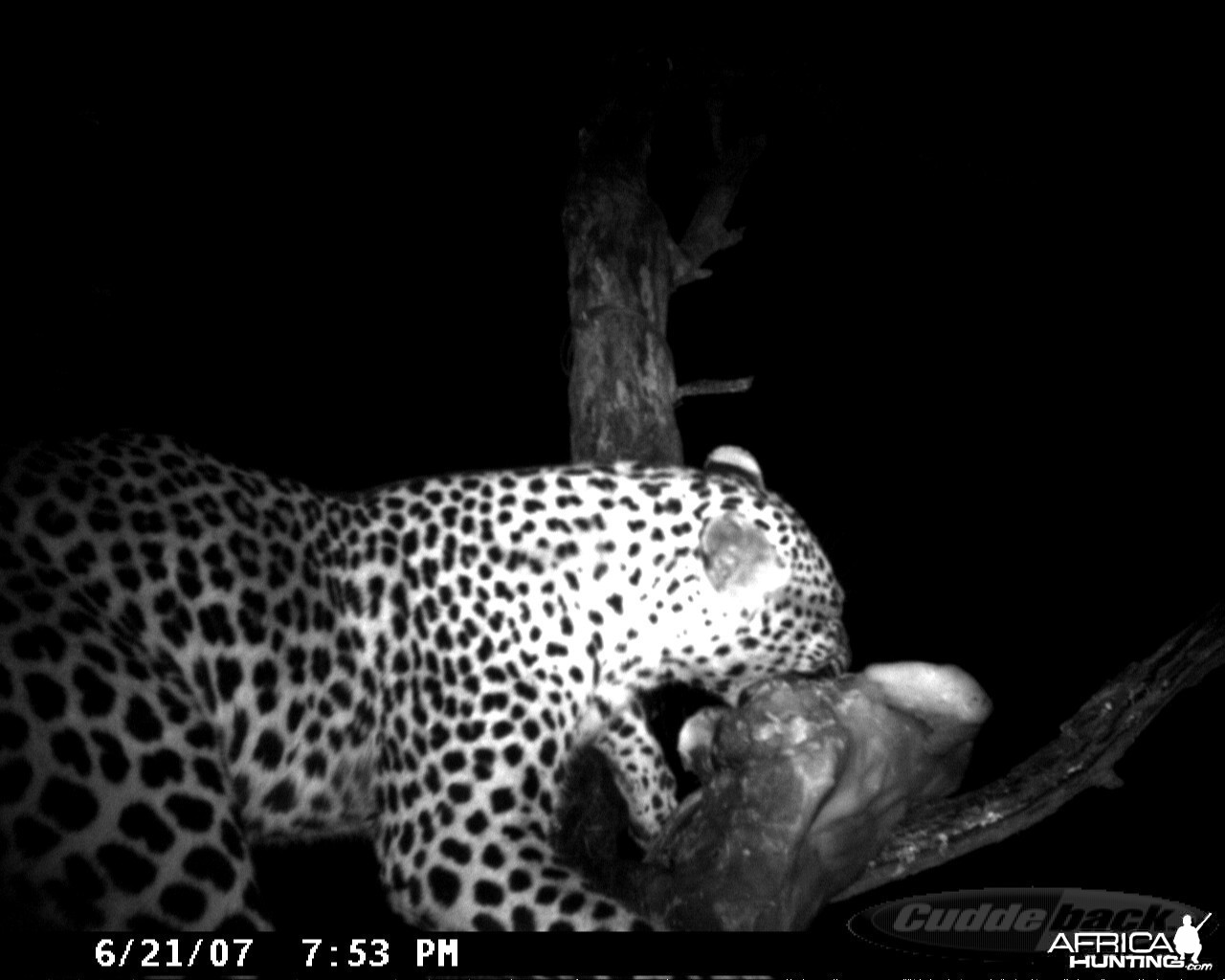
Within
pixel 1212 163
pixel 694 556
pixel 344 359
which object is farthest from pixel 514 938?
pixel 344 359

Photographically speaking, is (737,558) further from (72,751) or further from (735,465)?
(72,751)

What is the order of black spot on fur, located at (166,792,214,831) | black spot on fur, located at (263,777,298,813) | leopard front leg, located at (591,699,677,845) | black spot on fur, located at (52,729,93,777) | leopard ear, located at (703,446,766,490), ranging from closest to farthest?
black spot on fur, located at (52,729,93,777) → black spot on fur, located at (166,792,214,831) → black spot on fur, located at (263,777,298,813) → leopard front leg, located at (591,699,677,845) → leopard ear, located at (703,446,766,490)

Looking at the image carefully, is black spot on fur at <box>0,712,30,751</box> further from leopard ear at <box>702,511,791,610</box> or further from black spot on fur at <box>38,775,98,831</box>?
leopard ear at <box>702,511,791,610</box>

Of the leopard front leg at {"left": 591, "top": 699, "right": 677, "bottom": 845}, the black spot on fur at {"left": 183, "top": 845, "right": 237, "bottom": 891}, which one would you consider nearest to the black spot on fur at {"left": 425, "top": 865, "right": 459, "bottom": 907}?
the black spot on fur at {"left": 183, "top": 845, "right": 237, "bottom": 891}

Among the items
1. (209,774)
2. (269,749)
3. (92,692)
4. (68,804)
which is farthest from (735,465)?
(68,804)

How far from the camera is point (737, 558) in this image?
8.64 ft

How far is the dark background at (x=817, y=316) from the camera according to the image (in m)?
5.20

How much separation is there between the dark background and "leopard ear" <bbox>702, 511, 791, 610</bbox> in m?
1.52

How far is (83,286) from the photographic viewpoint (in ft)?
10.3

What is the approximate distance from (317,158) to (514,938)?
7617 millimetres

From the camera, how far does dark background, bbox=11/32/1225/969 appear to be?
5.20 meters

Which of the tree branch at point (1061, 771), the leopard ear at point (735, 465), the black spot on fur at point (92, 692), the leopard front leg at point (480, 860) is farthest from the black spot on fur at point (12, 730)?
the leopard ear at point (735, 465)

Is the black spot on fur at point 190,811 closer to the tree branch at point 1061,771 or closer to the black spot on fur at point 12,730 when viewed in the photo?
the black spot on fur at point 12,730

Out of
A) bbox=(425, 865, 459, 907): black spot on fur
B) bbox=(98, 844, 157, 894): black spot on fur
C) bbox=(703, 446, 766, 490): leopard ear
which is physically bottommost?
bbox=(425, 865, 459, 907): black spot on fur
